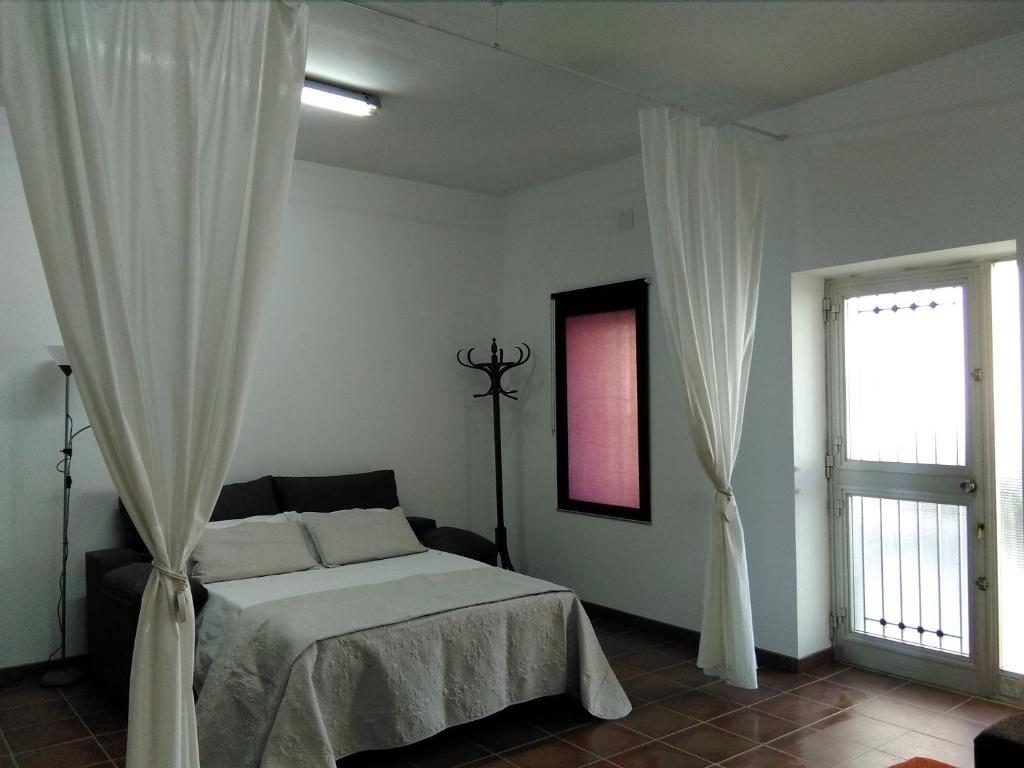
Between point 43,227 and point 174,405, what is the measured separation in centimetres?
60

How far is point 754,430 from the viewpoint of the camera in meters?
4.46

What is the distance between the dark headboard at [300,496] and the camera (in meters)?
4.52

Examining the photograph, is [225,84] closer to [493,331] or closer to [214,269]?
[214,269]

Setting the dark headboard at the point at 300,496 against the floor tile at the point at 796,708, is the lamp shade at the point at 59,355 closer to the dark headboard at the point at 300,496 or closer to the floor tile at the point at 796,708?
the dark headboard at the point at 300,496

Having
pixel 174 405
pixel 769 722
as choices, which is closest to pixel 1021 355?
pixel 769 722

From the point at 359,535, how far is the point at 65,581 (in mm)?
1585

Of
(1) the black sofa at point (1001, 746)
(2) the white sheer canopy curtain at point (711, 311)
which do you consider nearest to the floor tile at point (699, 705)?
(2) the white sheer canopy curtain at point (711, 311)

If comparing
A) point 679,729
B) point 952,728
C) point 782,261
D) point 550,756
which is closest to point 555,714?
point 550,756

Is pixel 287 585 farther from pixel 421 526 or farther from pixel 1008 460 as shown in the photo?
pixel 1008 460

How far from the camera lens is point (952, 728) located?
3.49 metres

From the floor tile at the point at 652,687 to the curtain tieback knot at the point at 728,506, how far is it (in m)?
0.95

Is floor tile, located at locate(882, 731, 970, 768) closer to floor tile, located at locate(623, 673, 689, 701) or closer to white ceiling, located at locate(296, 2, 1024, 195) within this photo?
floor tile, located at locate(623, 673, 689, 701)

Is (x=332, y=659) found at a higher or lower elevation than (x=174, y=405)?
lower

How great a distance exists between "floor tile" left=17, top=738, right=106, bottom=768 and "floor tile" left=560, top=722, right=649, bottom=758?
6.58 ft
